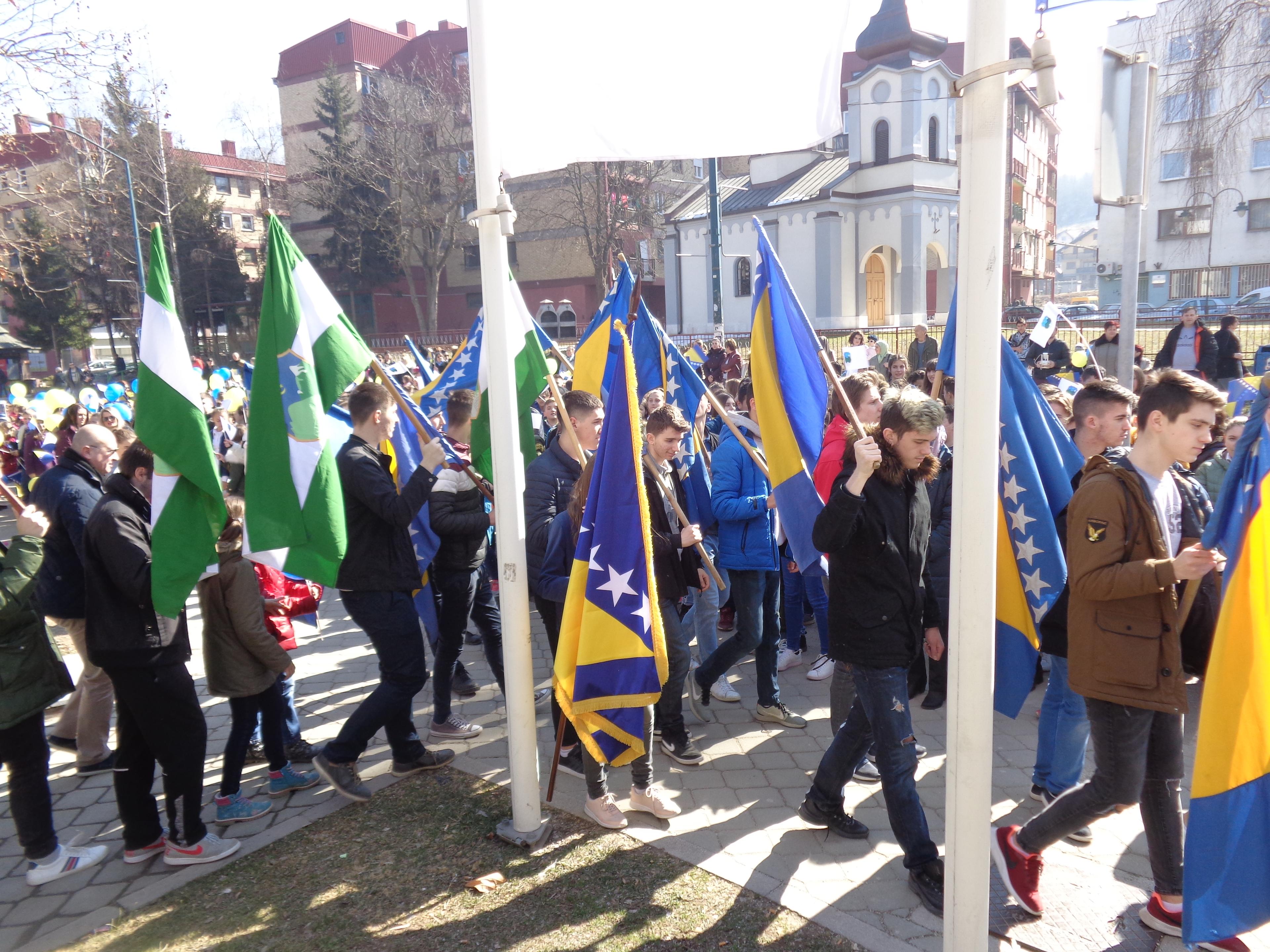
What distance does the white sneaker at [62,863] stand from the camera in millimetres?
3955

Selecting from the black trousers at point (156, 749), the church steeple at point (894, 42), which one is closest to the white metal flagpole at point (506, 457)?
the black trousers at point (156, 749)

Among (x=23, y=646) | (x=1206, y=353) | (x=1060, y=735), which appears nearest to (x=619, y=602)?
(x=1060, y=735)

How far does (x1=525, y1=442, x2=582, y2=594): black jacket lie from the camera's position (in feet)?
14.5

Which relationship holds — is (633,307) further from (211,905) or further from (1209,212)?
(1209,212)

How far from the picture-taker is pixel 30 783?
3916mm

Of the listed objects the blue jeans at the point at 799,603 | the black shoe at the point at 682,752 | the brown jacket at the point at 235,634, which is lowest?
the black shoe at the point at 682,752

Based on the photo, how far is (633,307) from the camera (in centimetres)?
478

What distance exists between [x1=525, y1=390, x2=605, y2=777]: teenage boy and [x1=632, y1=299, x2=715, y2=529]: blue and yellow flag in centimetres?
126

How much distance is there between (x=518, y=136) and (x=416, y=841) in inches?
128

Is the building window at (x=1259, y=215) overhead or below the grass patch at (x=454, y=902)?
overhead

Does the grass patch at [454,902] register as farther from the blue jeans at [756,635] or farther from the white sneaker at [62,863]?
the blue jeans at [756,635]

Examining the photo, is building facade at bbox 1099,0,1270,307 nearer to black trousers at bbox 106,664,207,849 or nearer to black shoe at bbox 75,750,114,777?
black trousers at bbox 106,664,207,849

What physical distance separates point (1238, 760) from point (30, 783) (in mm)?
4738

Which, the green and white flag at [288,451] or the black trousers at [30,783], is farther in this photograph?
the green and white flag at [288,451]
